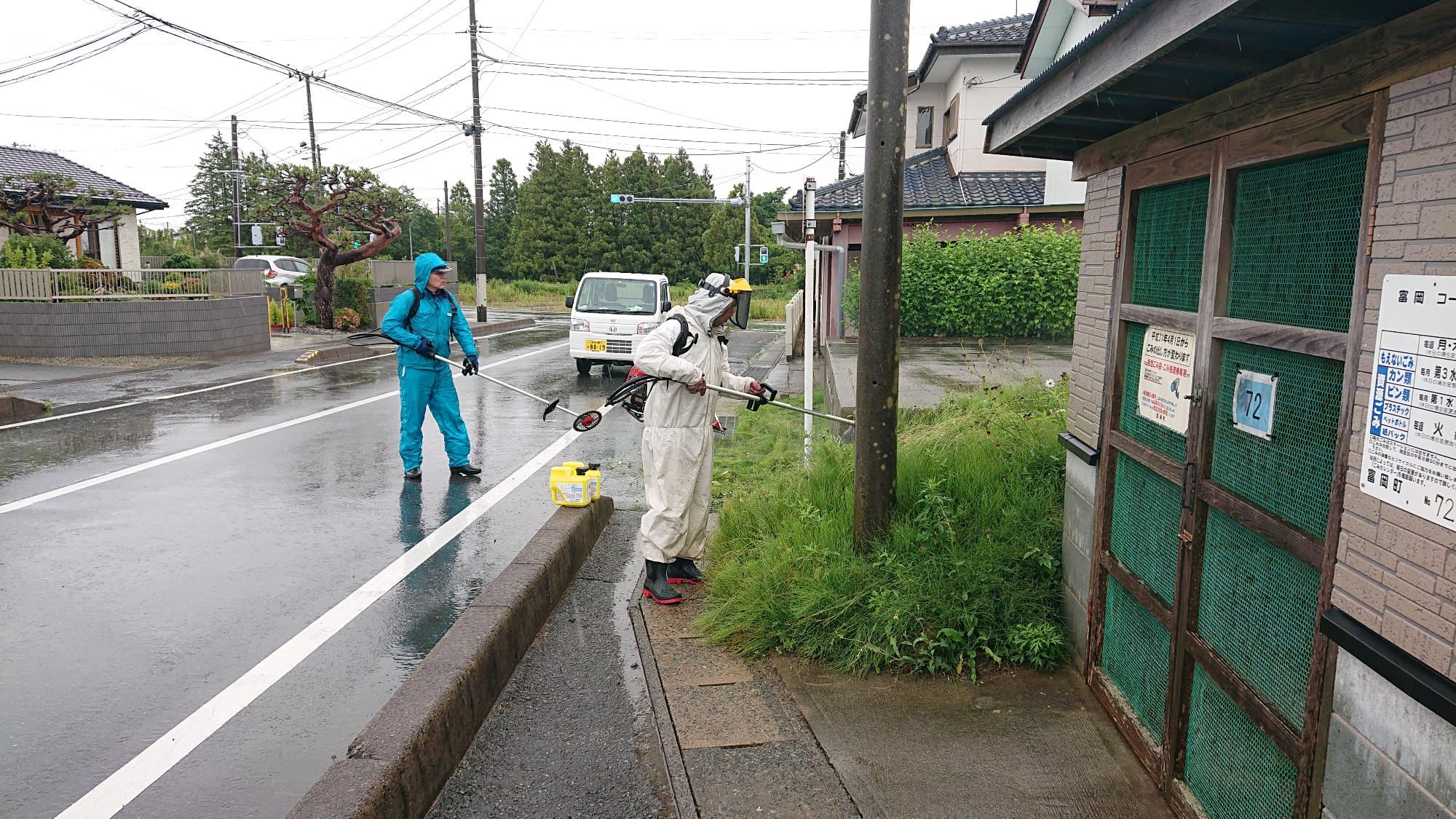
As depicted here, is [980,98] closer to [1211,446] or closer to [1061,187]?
[1061,187]

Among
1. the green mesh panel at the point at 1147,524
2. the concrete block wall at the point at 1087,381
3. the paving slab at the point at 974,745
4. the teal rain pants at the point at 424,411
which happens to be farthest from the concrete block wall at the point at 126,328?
the green mesh panel at the point at 1147,524

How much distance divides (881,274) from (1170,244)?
138 centimetres

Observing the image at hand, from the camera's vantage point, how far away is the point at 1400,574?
2143 mm

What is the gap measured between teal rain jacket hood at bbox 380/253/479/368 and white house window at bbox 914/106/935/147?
17.2 meters

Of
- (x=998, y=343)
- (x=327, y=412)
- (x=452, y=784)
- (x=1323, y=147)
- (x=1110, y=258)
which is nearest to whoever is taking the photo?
(x=1323, y=147)

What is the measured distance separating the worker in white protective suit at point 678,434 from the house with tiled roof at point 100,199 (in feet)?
86.1

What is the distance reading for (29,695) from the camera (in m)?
4.09

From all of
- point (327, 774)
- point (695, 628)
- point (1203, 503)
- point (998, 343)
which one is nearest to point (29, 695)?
point (327, 774)

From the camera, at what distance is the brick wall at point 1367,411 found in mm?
2020

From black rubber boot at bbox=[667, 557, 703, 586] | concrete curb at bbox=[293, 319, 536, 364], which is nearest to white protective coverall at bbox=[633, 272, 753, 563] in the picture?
black rubber boot at bbox=[667, 557, 703, 586]

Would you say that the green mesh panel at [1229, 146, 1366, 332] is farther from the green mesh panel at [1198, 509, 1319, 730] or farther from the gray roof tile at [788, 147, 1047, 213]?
the gray roof tile at [788, 147, 1047, 213]

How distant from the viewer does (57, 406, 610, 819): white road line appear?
3365 millimetres

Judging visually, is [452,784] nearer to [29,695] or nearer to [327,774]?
[327,774]

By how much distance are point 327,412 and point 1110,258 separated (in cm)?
999
